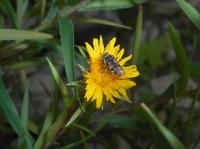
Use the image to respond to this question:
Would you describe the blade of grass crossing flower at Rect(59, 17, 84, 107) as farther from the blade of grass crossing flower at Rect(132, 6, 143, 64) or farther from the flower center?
the blade of grass crossing flower at Rect(132, 6, 143, 64)

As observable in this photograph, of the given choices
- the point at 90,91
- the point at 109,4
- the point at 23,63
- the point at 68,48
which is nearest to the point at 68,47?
the point at 68,48

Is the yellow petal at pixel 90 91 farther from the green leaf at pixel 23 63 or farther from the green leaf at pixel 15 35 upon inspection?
the green leaf at pixel 23 63

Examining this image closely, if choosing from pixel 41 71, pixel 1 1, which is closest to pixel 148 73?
pixel 41 71

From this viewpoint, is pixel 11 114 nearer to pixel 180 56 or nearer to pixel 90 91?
pixel 90 91

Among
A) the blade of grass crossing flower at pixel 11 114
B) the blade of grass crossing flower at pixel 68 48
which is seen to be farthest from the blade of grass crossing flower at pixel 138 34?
the blade of grass crossing flower at pixel 11 114

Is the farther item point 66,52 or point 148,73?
point 148,73

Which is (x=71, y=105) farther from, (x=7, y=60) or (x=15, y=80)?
(x=15, y=80)

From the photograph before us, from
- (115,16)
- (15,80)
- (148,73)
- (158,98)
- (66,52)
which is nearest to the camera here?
(66,52)
